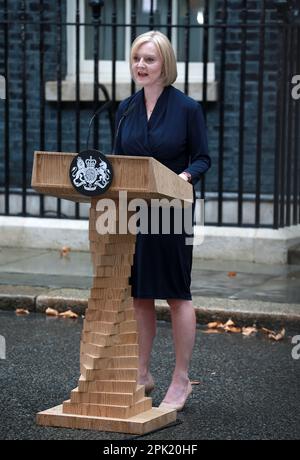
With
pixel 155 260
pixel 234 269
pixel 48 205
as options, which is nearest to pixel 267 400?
pixel 155 260

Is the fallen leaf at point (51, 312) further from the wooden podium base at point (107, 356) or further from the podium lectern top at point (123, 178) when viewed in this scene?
the podium lectern top at point (123, 178)

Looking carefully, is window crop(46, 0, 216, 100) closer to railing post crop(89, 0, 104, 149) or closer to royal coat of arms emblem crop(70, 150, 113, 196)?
railing post crop(89, 0, 104, 149)

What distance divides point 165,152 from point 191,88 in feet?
17.7

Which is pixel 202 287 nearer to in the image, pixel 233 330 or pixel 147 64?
pixel 233 330

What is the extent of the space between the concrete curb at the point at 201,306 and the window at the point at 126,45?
10.2 ft

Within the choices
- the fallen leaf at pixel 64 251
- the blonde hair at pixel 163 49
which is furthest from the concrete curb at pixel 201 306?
the blonde hair at pixel 163 49

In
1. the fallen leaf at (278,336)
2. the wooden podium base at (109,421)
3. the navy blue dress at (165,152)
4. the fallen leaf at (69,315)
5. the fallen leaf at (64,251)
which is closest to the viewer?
the wooden podium base at (109,421)

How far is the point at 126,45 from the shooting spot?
11.2 m

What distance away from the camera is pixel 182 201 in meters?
5.19

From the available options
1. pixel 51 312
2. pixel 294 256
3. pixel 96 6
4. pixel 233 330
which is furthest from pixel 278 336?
pixel 96 6

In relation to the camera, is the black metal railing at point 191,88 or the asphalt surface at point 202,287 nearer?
the asphalt surface at point 202,287

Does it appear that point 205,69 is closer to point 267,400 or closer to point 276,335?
point 276,335

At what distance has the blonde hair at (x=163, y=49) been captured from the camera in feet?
17.7

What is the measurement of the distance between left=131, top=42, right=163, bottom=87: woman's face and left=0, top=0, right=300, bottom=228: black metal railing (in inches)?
168
